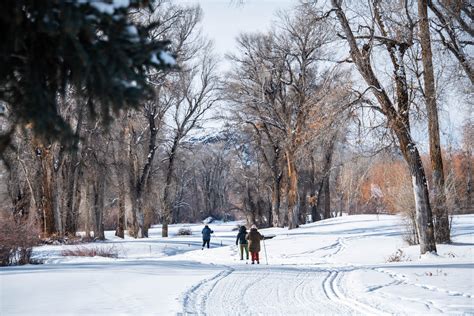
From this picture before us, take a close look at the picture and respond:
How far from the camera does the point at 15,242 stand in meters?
18.1

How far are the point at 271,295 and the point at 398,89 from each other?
32.4 ft

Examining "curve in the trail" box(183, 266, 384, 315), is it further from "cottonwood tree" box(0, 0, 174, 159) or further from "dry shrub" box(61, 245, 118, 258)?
"dry shrub" box(61, 245, 118, 258)

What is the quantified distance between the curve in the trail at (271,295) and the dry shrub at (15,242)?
8.34 meters

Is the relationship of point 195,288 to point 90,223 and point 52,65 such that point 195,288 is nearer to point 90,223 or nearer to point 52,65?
point 52,65

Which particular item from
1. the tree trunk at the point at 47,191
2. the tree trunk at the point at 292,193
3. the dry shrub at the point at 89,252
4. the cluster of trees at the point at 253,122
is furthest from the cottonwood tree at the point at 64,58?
the tree trunk at the point at 292,193

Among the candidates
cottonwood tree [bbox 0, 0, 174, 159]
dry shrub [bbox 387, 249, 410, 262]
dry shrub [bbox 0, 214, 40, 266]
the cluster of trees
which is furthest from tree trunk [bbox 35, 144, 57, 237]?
cottonwood tree [bbox 0, 0, 174, 159]

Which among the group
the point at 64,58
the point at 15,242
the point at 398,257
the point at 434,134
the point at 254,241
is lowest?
the point at 398,257

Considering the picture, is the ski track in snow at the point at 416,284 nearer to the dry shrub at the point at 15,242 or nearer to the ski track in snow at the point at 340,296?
the ski track in snow at the point at 340,296

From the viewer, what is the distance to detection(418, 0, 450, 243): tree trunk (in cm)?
1753

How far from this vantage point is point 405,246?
2075 cm

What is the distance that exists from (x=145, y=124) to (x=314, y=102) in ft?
69.1

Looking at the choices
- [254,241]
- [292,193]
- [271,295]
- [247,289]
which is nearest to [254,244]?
[254,241]

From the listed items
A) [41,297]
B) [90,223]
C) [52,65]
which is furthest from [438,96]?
[90,223]

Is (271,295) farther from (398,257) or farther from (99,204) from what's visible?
(99,204)
